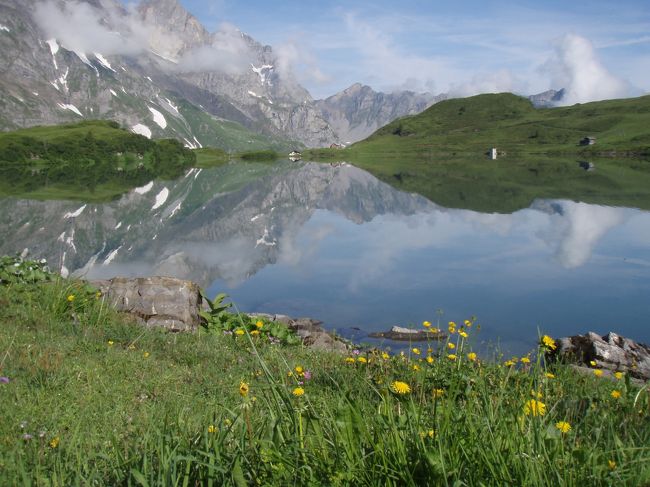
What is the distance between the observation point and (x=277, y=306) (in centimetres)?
2491

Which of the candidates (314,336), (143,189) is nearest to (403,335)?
(314,336)

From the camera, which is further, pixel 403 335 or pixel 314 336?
pixel 403 335

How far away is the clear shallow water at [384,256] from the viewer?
912 inches

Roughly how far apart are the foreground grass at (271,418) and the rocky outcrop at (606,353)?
411 cm

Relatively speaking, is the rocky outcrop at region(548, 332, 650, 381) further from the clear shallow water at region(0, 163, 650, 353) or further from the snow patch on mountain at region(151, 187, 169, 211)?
the snow patch on mountain at region(151, 187, 169, 211)

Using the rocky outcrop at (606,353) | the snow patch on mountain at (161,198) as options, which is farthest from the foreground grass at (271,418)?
the snow patch on mountain at (161,198)

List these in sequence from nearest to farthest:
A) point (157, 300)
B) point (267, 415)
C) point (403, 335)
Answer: point (267, 415) < point (157, 300) < point (403, 335)

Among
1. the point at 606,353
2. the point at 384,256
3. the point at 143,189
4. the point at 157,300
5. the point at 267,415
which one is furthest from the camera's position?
the point at 143,189

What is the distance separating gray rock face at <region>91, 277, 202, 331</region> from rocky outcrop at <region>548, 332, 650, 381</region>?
9.44 m

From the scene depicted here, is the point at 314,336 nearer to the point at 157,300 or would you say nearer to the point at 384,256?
the point at 157,300

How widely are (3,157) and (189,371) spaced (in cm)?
17235

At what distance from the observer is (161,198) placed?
73062 millimetres

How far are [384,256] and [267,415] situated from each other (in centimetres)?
3156

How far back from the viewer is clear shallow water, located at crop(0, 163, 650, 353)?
23.2 meters
